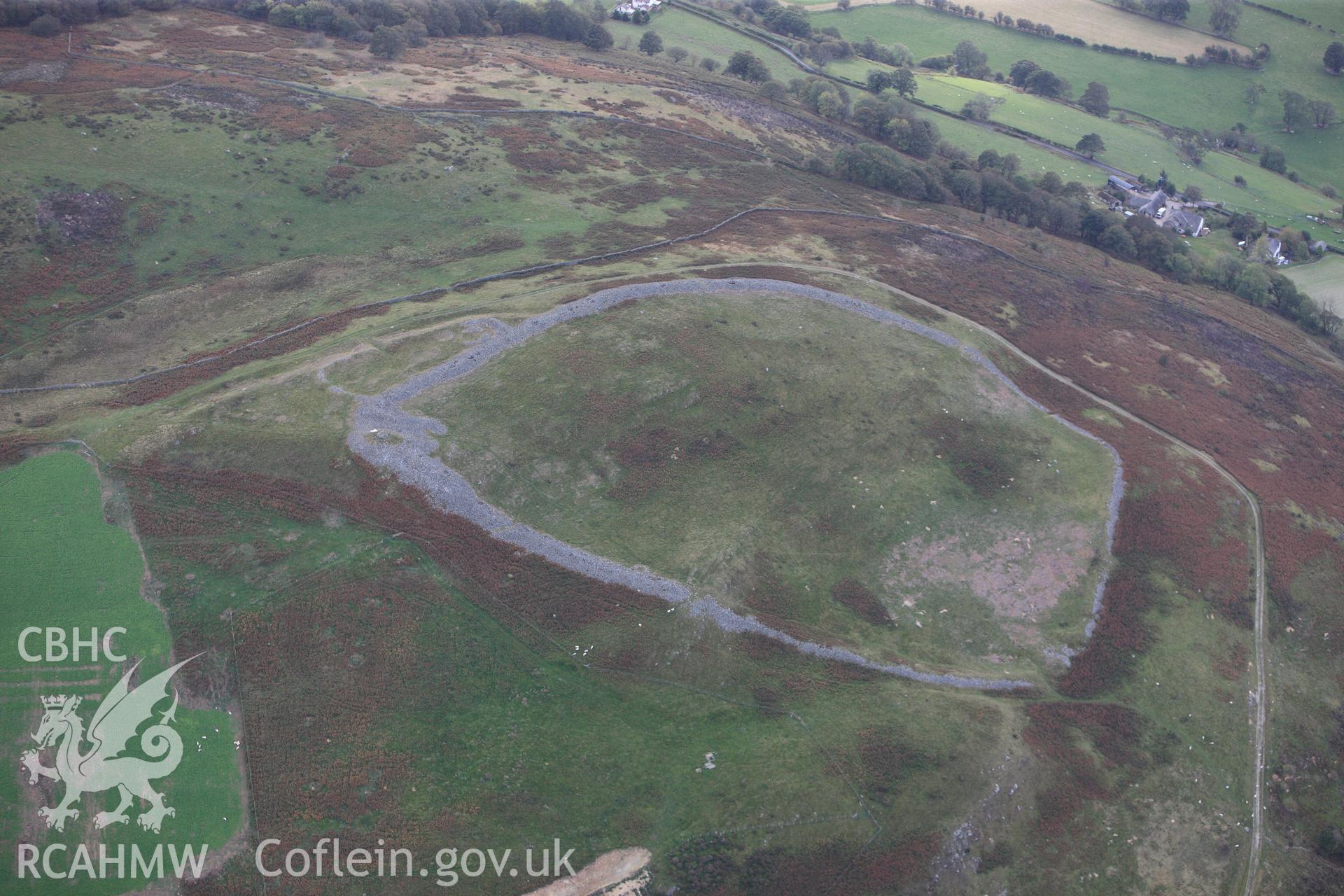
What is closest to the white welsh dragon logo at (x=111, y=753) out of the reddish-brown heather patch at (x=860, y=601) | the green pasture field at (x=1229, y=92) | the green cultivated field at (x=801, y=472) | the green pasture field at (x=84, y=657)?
the green pasture field at (x=84, y=657)

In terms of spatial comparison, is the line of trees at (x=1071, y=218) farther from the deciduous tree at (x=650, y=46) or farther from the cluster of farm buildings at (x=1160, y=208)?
the deciduous tree at (x=650, y=46)

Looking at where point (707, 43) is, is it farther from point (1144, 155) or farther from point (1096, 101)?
point (1144, 155)

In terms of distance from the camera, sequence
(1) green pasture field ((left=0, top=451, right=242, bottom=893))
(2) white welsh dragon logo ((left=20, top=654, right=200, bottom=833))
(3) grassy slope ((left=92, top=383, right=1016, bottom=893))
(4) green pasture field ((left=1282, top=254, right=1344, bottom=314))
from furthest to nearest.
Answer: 1. (4) green pasture field ((left=1282, top=254, right=1344, bottom=314))
2. (3) grassy slope ((left=92, top=383, right=1016, bottom=893))
3. (2) white welsh dragon logo ((left=20, top=654, right=200, bottom=833))
4. (1) green pasture field ((left=0, top=451, right=242, bottom=893))

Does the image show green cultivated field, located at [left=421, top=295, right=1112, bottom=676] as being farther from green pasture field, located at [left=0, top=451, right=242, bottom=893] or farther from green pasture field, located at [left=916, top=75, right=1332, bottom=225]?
green pasture field, located at [left=916, top=75, right=1332, bottom=225]

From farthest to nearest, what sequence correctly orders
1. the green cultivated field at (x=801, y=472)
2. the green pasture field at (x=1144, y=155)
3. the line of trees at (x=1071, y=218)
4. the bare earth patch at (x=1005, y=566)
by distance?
the green pasture field at (x=1144, y=155)
the line of trees at (x=1071, y=218)
the bare earth patch at (x=1005, y=566)
the green cultivated field at (x=801, y=472)

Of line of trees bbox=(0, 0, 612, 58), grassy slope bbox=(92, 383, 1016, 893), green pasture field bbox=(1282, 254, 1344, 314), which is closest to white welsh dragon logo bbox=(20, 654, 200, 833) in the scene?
grassy slope bbox=(92, 383, 1016, 893)

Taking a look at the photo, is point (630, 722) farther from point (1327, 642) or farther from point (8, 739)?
point (1327, 642)
